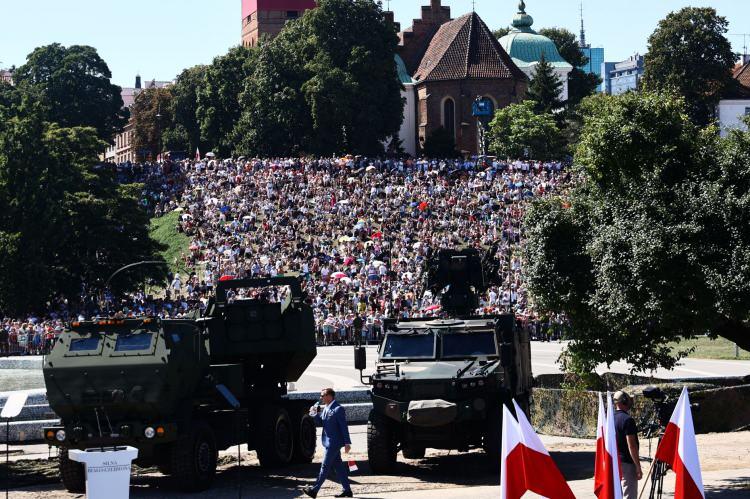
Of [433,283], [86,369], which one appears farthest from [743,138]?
[86,369]

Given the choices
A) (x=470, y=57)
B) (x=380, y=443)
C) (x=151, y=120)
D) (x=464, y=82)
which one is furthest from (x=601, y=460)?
(x=151, y=120)

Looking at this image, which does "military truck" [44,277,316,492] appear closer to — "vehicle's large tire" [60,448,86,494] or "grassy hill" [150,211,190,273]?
"vehicle's large tire" [60,448,86,494]

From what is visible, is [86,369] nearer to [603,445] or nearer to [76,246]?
[603,445]

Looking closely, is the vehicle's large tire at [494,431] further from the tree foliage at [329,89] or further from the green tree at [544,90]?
the green tree at [544,90]

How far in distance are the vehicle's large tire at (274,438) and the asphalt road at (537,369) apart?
1071 cm

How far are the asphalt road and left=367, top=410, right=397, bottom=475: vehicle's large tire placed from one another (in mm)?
12187

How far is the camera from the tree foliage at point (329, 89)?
96.2 metres

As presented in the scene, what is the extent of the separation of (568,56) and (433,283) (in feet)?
359

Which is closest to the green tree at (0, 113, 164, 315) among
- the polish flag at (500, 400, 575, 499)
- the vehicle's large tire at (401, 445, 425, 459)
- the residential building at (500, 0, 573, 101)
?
the vehicle's large tire at (401, 445, 425, 459)

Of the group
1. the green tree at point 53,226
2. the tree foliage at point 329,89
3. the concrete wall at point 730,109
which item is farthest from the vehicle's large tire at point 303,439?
the concrete wall at point 730,109

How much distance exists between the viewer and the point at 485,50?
118938mm

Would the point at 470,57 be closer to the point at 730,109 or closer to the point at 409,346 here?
the point at 730,109

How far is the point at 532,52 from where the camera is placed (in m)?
129

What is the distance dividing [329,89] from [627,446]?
7933cm
